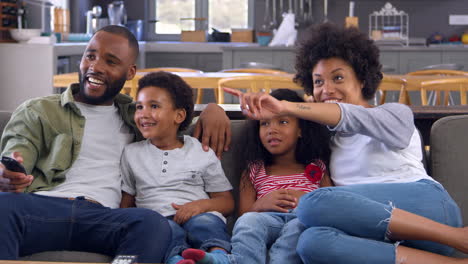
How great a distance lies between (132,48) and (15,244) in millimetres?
757

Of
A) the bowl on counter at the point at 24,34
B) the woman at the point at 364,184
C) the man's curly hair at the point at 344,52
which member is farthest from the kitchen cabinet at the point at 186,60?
the woman at the point at 364,184

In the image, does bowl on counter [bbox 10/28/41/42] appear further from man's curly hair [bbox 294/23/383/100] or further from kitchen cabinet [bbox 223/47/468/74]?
man's curly hair [bbox 294/23/383/100]

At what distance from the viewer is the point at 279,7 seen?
782cm

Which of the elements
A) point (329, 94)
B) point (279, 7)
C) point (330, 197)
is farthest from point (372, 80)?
point (279, 7)

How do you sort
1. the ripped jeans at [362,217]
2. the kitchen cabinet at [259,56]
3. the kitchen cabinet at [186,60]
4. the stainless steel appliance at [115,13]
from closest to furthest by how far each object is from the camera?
the ripped jeans at [362,217]
the kitchen cabinet at [259,56]
the stainless steel appliance at [115,13]
the kitchen cabinet at [186,60]

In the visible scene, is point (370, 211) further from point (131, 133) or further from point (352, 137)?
point (131, 133)

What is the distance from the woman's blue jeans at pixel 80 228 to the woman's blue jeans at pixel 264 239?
0.62ft

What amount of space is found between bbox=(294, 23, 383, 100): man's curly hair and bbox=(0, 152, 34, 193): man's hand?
0.96m

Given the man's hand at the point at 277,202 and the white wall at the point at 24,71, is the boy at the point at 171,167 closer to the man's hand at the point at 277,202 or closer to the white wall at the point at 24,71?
the man's hand at the point at 277,202

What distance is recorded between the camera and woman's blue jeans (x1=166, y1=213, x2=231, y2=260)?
170 cm

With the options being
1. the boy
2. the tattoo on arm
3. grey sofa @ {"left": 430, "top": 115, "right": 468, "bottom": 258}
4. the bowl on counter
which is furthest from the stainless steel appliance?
the tattoo on arm

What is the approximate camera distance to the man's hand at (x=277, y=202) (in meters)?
1.87

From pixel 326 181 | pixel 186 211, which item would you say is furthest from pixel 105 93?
pixel 326 181

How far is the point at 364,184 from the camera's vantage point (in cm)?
178
